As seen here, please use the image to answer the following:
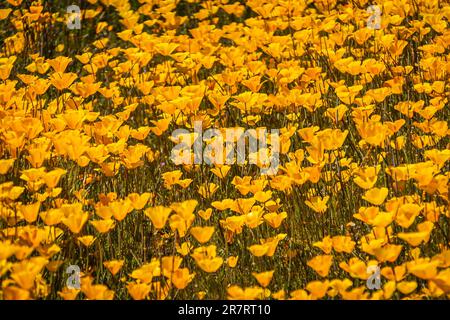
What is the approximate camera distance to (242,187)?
9.22 feet

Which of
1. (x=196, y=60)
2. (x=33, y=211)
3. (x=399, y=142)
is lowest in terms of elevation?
(x=33, y=211)

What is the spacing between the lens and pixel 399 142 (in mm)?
3080

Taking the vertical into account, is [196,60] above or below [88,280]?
above

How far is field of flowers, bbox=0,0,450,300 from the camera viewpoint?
2416mm

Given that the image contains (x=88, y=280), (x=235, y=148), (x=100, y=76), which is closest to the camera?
(x=88, y=280)

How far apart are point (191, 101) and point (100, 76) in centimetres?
188

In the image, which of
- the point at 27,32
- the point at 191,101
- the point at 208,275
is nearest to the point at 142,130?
the point at 191,101

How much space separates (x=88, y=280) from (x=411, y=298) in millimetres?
945

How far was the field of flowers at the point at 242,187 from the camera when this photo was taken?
2416mm

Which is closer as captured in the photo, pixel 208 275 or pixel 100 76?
pixel 208 275

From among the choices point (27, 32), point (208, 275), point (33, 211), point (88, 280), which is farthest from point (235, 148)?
point (27, 32)

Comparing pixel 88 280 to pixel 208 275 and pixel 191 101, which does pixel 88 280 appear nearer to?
pixel 208 275

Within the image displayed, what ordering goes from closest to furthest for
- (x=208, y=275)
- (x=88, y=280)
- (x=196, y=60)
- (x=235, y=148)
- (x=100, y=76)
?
(x=88, y=280)
(x=208, y=275)
(x=235, y=148)
(x=196, y=60)
(x=100, y=76)
